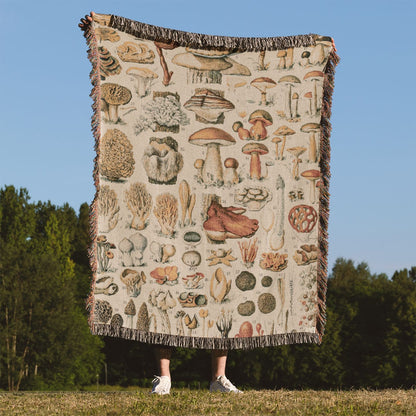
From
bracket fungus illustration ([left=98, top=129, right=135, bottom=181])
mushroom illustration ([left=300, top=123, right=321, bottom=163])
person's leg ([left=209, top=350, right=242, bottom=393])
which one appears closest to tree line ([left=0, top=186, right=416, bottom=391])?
person's leg ([left=209, top=350, right=242, bottom=393])

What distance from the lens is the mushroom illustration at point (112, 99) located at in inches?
321

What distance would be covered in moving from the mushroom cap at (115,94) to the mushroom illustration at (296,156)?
2055 millimetres

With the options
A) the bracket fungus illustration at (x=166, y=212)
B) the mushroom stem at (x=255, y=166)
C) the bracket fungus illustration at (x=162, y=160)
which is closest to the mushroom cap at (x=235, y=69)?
the mushroom stem at (x=255, y=166)

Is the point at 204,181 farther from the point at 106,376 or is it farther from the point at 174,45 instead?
the point at 106,376

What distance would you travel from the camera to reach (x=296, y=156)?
8.65 m

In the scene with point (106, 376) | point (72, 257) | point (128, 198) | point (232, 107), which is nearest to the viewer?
point (128, 198)

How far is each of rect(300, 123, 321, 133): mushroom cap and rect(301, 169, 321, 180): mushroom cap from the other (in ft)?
1.64

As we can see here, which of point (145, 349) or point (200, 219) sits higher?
→ point (200, 219)

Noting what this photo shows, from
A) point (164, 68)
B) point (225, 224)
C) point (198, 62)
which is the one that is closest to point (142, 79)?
point (164, 68)

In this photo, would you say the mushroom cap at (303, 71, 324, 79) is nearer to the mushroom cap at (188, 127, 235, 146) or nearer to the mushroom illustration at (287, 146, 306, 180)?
the mushroom illustration at (287, 146, 306, 180)

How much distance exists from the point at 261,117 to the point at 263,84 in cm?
41

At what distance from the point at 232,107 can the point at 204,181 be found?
3.28 ft

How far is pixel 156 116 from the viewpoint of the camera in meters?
8.31

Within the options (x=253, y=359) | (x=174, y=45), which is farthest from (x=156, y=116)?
(x=253, y=359)
